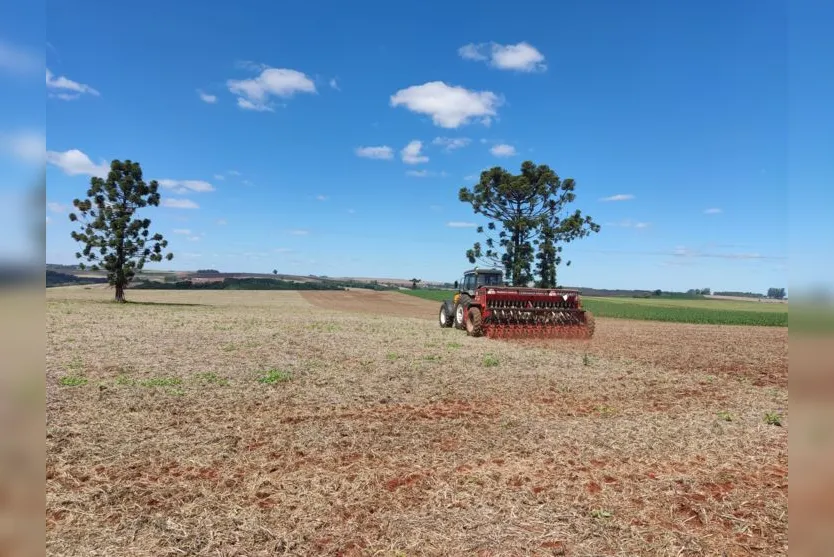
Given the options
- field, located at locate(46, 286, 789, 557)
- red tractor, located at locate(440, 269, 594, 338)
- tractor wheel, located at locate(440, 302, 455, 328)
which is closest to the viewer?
field, located at locate(46, 286, 789, 557)

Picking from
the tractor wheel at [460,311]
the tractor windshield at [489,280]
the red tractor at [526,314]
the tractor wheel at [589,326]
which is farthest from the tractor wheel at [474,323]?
the tractor wheel at [589,326]

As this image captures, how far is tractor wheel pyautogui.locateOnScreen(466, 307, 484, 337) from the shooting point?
2133cm

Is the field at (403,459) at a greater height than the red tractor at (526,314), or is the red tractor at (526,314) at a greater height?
the red tractor at (526,314)

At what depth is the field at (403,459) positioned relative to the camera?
4840mm

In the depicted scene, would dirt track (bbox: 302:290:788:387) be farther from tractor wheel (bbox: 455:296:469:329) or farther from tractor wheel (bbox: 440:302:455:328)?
tractor wheel (bbox: 440:302:455:328)

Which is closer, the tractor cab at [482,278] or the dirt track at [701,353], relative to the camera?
the dirt track at [701,353]

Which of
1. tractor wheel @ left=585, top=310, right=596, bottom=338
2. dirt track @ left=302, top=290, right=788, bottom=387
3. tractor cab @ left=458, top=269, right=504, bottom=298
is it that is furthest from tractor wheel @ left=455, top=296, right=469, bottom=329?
tractor wheel @ left=585, top=310, right=596, bottom=338

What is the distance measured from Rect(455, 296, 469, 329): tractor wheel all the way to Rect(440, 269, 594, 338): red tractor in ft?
4.59

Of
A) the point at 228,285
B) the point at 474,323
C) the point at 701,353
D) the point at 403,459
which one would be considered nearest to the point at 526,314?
the point at 474,323

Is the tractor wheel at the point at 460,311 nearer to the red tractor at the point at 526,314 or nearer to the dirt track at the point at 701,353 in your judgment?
the red tractor at the point at 526,314

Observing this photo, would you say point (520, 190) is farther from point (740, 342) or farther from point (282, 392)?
point (282, 392)

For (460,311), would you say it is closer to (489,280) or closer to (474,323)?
(489,280)
